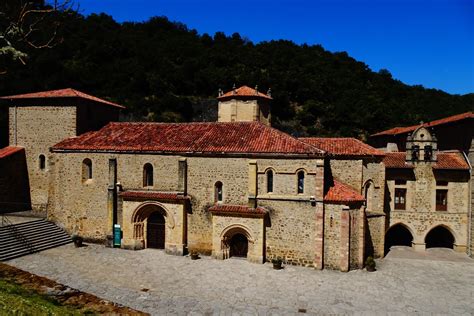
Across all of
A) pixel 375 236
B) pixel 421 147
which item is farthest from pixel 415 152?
pixel 375 236

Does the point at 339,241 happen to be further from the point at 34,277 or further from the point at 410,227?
the point at 34,277

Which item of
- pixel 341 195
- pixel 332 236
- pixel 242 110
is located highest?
pixel 242 110

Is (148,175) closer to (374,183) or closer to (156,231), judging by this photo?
(156,231)

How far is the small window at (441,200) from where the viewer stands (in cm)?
2344

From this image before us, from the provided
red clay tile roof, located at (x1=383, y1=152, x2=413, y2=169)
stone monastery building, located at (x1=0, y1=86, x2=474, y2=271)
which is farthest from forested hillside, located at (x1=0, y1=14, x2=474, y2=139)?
red clay tile roof, located at (x1=383, y1=152, x2=413, y2=169)

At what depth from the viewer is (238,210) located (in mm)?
19078

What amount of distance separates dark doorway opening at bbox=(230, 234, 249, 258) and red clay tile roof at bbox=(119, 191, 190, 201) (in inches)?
154

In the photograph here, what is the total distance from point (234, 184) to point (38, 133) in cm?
1637

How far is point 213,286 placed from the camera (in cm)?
1553

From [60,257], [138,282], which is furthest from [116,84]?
[138,282]

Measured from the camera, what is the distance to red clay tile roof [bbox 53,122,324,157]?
64.6ft

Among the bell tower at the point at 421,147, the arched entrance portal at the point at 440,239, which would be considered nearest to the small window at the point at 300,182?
the bell tower at the point at 421,147

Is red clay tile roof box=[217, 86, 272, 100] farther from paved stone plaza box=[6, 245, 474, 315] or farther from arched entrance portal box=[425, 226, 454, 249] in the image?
arched entrance portal box=[425, 226, 454, 249]

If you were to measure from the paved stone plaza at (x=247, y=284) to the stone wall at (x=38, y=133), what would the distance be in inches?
288
